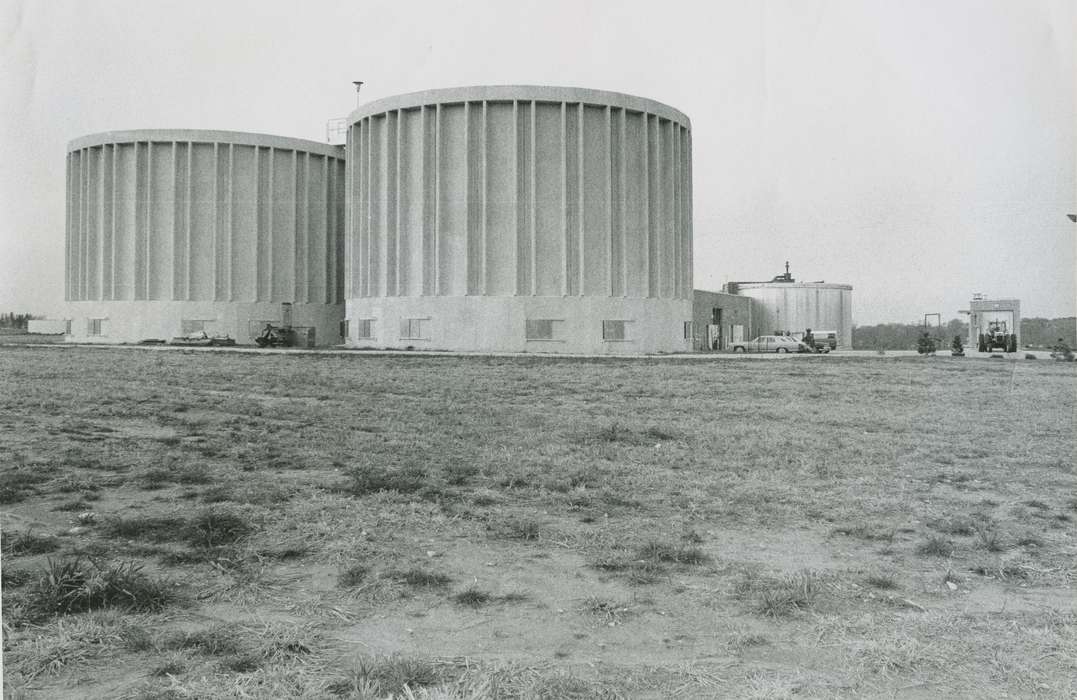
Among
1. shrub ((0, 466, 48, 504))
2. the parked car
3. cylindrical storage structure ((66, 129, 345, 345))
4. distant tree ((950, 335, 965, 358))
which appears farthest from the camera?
cylindrical storage structure ((66, 129, 345, 345))

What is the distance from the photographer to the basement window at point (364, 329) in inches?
1701

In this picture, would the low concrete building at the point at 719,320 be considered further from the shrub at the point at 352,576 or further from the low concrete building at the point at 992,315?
the shrub at the point at 352,576

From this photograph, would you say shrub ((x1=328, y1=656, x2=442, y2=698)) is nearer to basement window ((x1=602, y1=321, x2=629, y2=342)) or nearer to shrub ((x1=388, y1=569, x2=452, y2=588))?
shrub ((x1=388, y1=569, x2=452, y2=588))

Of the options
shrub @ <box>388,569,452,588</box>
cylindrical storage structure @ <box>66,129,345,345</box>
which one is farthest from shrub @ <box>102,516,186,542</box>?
cylindrical storage structure @ <box>66,129,345,345</box>

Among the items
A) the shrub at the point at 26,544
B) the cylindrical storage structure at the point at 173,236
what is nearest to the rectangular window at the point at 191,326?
the cylindrical storage structure at the point at 173,236

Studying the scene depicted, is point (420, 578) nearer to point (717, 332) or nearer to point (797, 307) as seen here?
point (717, 332)

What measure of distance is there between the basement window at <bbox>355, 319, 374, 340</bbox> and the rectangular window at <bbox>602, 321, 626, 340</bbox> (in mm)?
13887

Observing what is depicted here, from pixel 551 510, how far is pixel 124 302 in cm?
5082

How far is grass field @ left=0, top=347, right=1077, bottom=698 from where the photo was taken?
4406 millimetres

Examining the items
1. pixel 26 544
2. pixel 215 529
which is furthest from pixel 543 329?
pixel 26 544

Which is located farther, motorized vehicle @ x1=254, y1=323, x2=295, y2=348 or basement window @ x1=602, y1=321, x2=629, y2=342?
motorized vehicle @ x1=254, y1=323, x2=295, y2=348

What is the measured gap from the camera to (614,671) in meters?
4.40

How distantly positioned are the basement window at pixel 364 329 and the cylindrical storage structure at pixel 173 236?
5.54 m

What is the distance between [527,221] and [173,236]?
26.3 meters
